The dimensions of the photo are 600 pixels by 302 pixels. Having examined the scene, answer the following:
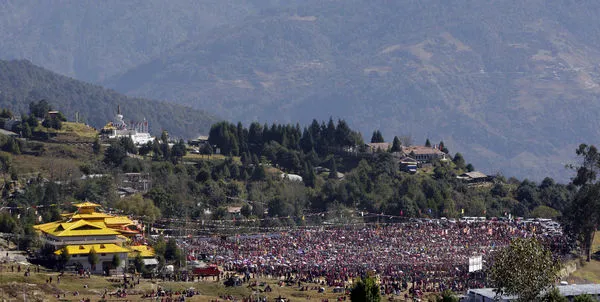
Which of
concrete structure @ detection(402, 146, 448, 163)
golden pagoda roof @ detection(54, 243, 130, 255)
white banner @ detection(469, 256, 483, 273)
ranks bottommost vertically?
white banner @ detection(469, 256, 483, 273)

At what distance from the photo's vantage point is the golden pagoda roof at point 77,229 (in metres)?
95.9

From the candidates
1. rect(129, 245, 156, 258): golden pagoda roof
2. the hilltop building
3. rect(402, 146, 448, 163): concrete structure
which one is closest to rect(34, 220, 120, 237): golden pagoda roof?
rect(129, 245, 156, 258): golden pagoda roof

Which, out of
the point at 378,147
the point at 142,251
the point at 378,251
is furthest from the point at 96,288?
the point at 378,147

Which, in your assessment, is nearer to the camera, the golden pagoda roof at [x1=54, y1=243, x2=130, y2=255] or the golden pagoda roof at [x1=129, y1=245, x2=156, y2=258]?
the golden pagoda roof at [x1=54, y1=243, x2=130, y2=255]

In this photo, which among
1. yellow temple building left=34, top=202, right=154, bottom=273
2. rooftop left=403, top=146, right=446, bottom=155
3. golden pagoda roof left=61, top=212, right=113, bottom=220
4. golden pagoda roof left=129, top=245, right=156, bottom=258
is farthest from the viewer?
rooftop left=403, top=146, right=446, bottom=155

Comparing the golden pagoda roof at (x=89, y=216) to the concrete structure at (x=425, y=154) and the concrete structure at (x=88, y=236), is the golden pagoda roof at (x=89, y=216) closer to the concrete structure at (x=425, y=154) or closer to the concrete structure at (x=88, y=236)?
the concrete structure at (x=88, y=236)

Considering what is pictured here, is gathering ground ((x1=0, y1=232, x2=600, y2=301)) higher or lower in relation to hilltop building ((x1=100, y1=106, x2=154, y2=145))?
lower

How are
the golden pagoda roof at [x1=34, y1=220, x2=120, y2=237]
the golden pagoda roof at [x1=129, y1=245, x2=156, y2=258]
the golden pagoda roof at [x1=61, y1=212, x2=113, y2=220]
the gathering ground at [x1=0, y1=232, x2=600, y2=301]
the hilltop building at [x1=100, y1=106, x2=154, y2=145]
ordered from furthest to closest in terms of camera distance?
the hilltop building at [x1=100, y1=106, x2=154, y2=145] → the golden pagoda roof at [x1=61, y1=212, x2=113, y2=220] → the golden pagoda roof at [x1=34, y1=220, x2=120, y2=237] → the golden pagoda roof at [x1=129, y1=245, x2=156, y2=258] → the gathering ground at [x1=0, y1=232, x2=600, y2=301]

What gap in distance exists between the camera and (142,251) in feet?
318

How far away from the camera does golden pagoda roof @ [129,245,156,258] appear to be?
9550 cm

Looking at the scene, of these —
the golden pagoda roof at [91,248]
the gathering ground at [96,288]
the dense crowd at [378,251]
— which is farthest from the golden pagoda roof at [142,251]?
the gathering ground at [96,288]

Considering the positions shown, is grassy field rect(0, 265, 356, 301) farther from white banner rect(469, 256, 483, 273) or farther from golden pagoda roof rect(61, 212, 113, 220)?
golden pagoda roof rect(61, 212, 113, 220)

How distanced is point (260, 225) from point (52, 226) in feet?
97.2

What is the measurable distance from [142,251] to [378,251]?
2179cm
